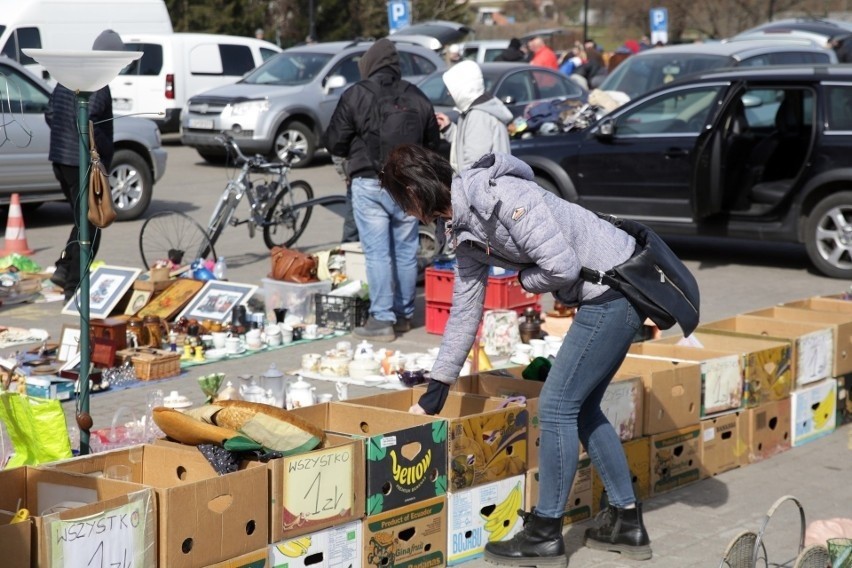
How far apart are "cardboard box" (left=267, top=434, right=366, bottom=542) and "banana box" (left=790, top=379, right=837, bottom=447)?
3.18 m

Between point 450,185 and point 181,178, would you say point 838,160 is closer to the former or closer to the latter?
point 450,185

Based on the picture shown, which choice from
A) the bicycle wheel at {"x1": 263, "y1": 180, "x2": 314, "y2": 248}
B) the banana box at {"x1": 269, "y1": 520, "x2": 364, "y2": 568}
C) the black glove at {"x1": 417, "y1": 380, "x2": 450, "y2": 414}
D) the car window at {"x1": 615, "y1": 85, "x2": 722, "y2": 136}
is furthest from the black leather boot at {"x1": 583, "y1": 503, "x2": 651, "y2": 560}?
the car window at {"x1": 615, "y1": 85, "x2": 722, "y2": 136}

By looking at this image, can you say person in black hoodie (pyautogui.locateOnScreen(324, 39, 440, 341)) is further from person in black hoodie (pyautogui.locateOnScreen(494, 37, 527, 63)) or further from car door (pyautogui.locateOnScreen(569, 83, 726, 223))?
person in black hoodie (pyautogui.locateOnScreen(494, 37, 527, 63))

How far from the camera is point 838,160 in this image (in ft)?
38.1

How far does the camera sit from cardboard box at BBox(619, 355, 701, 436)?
608cm

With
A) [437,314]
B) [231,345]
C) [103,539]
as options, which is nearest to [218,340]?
[231,345]

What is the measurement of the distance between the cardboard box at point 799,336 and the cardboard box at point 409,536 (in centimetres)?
271

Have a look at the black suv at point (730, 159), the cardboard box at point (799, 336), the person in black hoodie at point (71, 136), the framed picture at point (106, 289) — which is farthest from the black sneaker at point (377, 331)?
the black suv at point (730, 159)

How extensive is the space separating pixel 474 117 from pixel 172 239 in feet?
11.9

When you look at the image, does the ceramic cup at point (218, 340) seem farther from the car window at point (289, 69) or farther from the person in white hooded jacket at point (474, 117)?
the car window at point (289, 69)

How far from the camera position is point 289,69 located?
20688 millimetres

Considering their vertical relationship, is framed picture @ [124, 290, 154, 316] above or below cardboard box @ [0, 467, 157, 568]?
below

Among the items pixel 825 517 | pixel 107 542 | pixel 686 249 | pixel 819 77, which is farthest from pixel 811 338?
pixel 686 249

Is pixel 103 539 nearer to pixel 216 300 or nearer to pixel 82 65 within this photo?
pixel 82 65
